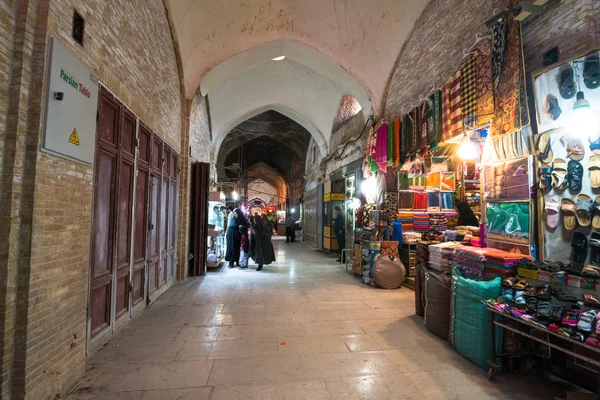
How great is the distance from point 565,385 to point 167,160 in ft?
21.2

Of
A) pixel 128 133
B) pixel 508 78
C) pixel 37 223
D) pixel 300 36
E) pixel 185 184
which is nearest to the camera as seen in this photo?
pixel 37 223

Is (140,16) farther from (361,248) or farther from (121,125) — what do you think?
(361,248)

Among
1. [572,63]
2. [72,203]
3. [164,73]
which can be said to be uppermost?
[164,73]

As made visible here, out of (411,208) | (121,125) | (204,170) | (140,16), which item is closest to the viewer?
(121,125)

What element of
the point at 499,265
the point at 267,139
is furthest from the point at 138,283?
the point at 267,139

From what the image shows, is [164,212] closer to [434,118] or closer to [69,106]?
[69,106]

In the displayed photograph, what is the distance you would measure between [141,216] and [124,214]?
643 millimetres

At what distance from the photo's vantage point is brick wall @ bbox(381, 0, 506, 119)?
486 cm

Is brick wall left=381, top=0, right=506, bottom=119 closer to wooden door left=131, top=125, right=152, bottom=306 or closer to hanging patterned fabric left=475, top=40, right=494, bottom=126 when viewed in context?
hanging patterned fabric left=475, top=40, right=494, bottom=126

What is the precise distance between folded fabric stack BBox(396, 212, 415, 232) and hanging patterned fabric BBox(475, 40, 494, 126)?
2.89 m

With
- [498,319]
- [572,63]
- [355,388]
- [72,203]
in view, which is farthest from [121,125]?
[572,63]


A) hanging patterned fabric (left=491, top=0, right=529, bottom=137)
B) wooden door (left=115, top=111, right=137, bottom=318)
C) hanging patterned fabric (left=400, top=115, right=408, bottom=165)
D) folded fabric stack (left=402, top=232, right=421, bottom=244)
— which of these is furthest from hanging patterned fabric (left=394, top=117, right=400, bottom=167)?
wooden door (left=115, top=111, right=137, bottom=318)

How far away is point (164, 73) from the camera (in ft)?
19.2

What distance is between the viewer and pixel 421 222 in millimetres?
6820
